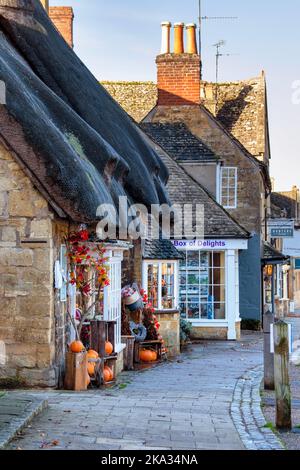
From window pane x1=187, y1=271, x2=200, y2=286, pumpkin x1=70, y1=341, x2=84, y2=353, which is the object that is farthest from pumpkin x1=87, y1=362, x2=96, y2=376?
window pane x1=187, y1=271, x2=200, y2=286

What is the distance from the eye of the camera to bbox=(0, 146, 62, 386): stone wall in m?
12.3

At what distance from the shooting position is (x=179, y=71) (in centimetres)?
2981

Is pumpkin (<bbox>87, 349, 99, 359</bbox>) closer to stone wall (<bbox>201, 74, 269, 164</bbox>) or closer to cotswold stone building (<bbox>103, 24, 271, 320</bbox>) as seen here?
cotswold stone building (<bbox>103, 24, 271, 320</bbox>)

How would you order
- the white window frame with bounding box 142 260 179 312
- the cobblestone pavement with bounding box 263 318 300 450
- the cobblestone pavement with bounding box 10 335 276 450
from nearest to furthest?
the cobblestone pavement with bounding box 10 335 276 450, the cobblestone pavement with bounding box 263 318 300 450, the white window frame with bounding box 142 260 179 312

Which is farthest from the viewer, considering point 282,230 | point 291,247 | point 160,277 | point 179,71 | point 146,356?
point 291,247

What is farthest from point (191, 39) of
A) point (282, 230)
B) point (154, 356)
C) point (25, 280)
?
point (25, 280)

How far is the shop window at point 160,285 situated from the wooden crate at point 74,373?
26.9ft

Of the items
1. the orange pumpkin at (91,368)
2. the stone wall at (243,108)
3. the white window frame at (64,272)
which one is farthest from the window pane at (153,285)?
the stone wall at (243,108)

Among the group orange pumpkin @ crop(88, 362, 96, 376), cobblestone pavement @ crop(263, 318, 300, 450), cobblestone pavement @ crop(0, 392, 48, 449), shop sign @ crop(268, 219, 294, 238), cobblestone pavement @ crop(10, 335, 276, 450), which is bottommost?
cobblestone pavement @ crop(263, 318, 300, 450)

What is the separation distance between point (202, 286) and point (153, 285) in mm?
5611

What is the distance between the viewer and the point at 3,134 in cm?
1193

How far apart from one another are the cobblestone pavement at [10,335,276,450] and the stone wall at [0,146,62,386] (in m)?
0.65

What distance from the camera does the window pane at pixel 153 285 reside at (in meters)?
21.5

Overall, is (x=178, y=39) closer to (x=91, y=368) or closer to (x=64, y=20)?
(x=64, y=20)
